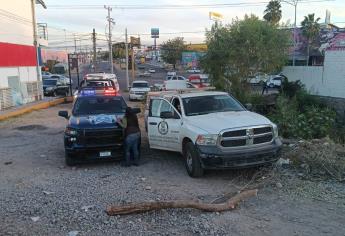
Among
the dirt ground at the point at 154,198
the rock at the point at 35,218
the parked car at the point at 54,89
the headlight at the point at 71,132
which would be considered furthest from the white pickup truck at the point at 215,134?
the parked car at the point at 54,89

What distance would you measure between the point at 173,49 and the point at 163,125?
93.0 meters

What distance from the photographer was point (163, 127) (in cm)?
935

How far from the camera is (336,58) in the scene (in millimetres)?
19641

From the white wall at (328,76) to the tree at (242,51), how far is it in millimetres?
1579

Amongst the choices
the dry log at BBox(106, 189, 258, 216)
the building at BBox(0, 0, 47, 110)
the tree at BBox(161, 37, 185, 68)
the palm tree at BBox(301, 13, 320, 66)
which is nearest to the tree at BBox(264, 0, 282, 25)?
the palm tree at BBox(301, 13, 320, 66)

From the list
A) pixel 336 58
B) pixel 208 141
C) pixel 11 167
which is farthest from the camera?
pixel 336 58

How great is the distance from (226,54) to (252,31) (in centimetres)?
178

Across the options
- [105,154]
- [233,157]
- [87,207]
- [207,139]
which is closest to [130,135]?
[105,154]

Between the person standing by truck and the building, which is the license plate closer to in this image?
the person standing by truck

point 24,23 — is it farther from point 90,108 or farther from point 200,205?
point 200,205

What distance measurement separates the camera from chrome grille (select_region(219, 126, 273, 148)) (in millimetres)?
7633

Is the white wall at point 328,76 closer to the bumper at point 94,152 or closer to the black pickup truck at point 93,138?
the black pickup truck at point 93,138

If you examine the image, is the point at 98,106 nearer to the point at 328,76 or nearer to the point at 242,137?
the point at 242,137

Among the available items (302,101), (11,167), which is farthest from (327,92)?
(11,167)
